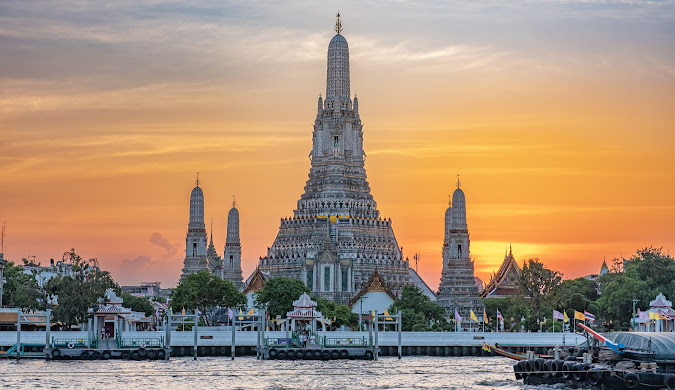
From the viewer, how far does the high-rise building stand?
16638cm

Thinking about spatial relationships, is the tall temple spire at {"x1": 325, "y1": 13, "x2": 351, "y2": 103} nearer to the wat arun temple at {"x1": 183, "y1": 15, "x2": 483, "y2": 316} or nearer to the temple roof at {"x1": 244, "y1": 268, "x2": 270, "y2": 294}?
the wat arun temple at {"x1": 183, "y1": 15, "x2": 483, "y2": 316}

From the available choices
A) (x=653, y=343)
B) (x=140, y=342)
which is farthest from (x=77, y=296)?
(x=653, y=343)

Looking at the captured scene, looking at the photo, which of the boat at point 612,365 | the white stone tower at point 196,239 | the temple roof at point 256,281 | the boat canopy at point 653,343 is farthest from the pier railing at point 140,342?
the white stone tower at point 196,239

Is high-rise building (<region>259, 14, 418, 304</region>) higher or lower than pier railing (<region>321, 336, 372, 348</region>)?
higher

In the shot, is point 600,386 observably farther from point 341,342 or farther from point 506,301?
point 506,301

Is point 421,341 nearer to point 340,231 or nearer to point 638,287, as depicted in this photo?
point 638,287

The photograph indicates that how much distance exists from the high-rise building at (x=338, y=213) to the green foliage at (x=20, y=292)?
35.1 meters

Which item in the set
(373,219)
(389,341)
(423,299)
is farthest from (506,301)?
(389,341)

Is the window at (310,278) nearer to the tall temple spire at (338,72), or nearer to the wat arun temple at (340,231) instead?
the wat arun temple at (340,231)

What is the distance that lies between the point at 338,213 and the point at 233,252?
739 inches

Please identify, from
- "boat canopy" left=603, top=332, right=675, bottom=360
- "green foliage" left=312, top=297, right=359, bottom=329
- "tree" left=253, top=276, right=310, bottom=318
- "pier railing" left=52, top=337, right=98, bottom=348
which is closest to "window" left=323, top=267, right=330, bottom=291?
"green foliage" left=312, top=297, right=359, bottom=329

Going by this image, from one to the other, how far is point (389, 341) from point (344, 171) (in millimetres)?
56815

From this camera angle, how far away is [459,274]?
546 ft

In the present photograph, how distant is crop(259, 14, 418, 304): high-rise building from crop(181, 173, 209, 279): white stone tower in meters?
7.60
